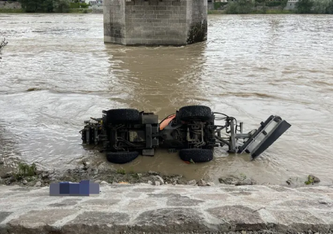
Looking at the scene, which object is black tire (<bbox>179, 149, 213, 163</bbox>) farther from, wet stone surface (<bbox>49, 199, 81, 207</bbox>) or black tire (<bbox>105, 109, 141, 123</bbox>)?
wet stone surface (<bbox>49, 199, 81, 207</bbox>)

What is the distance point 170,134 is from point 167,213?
3.80 meters

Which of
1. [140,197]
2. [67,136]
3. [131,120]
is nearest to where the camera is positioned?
[140,197]

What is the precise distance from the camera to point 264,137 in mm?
6418

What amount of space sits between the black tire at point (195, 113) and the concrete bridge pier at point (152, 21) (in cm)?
1920

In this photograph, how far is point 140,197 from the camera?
3.18 m

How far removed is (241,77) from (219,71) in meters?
1.57

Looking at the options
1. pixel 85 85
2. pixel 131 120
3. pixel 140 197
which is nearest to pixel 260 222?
pixel 140 197

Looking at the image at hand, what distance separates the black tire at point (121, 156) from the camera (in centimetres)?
625

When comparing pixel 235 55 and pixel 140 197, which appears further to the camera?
pixel 235 55

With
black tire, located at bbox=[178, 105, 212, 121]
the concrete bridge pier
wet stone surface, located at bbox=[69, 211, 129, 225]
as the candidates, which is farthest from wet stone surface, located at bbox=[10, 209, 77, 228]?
the concrete bridge pier

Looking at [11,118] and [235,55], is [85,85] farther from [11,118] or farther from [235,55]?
[235,55]

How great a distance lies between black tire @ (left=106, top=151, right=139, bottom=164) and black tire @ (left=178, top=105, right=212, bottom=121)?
1.02 m

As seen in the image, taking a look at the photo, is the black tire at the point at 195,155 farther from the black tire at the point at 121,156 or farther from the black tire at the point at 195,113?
the black tire at the point at 121,156

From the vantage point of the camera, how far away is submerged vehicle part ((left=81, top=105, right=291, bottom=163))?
611cm
